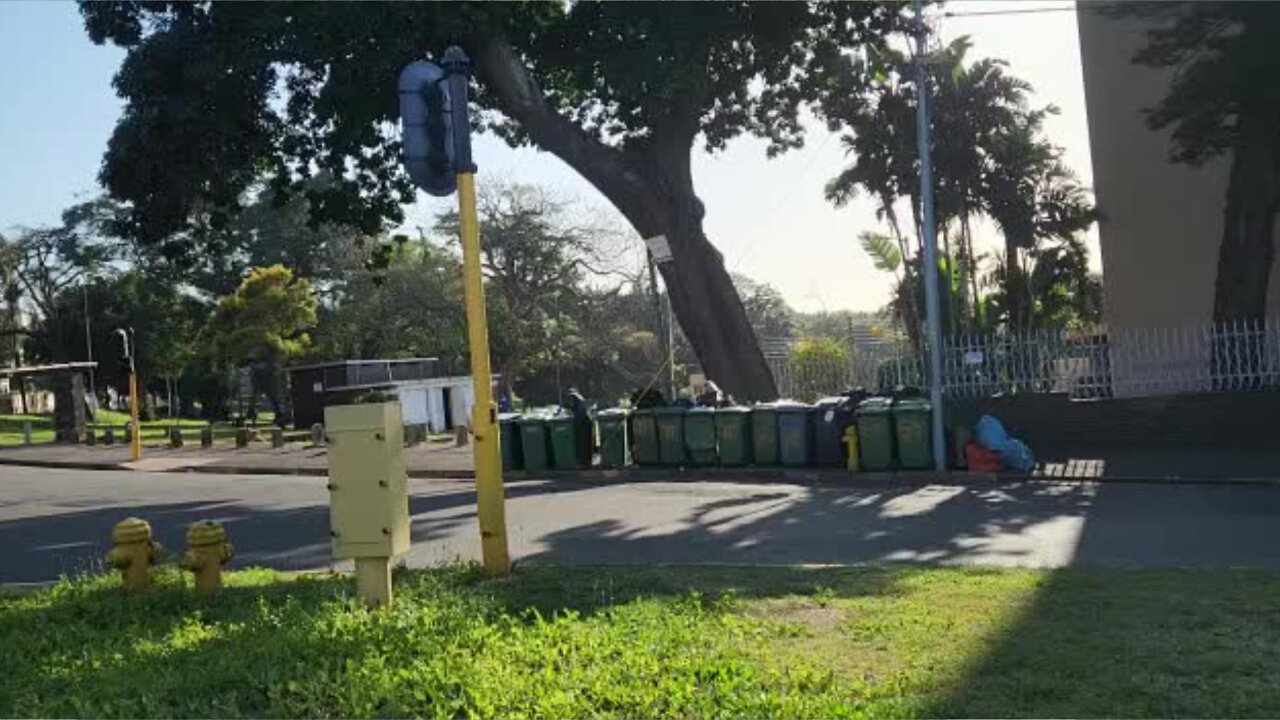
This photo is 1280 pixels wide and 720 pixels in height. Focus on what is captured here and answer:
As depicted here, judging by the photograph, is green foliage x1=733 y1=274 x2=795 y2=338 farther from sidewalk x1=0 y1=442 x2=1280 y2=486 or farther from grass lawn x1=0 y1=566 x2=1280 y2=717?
grass lawn x1=0 y1=566 x2=1280 y2=717

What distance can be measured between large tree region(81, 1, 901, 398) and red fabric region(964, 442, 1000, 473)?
6535 millimetres

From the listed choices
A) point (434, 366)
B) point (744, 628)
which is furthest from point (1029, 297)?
point (434, 366)

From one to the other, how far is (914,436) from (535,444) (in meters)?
6.61

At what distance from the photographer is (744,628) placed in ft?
19.6

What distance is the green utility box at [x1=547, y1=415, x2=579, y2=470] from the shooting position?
19.3 meters

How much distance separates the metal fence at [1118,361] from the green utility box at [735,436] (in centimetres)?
325

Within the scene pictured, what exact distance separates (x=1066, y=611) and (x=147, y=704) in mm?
4687

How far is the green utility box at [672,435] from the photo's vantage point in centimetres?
1844

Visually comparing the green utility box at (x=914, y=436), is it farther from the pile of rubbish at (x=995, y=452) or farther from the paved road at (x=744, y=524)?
the paved road at (x=744, y=524)

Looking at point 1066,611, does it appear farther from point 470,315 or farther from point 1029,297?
point 1029,297

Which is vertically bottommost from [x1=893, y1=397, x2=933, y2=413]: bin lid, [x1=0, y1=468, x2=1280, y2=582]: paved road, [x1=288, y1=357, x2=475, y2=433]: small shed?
[x1=0, y1=468, x2=1280, y2=582]: paved road

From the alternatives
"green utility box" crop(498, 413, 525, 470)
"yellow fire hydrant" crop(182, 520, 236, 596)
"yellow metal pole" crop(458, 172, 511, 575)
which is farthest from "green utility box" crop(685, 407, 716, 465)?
"yellow fire hydrant" crop(182, 520, 236, 596)

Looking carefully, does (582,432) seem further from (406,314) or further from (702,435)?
(406,314)

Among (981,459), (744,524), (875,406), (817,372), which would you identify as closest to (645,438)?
(875,406)
